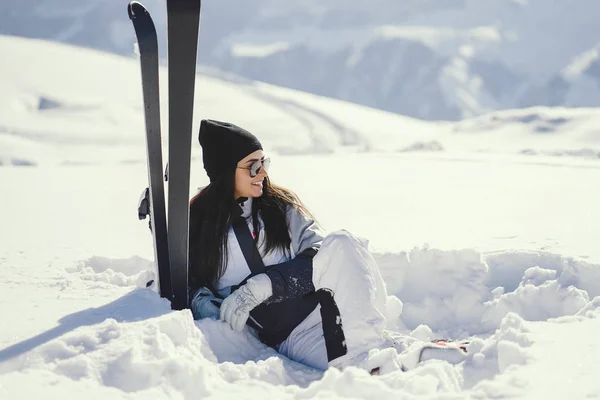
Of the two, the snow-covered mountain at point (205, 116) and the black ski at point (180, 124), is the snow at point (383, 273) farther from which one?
the snow-covered mountain at point (205, 116)

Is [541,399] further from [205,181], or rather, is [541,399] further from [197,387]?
[205,181]

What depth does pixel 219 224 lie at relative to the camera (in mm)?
2615

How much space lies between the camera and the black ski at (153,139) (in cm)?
244

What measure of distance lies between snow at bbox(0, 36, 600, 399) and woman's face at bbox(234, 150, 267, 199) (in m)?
Result: 0.56

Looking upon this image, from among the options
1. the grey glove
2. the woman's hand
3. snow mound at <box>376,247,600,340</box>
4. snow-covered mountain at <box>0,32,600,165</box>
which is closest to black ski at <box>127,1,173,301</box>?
the grey glove

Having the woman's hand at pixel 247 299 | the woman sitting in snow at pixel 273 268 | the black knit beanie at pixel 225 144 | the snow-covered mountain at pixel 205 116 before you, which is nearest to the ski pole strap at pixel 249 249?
the woman sitting in snow at pixel 273 268

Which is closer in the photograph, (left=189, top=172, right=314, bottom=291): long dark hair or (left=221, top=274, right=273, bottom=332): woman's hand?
(left=221, top=274, right=273, bottom=332): woman's hand

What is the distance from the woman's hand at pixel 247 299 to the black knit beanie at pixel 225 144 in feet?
1.63

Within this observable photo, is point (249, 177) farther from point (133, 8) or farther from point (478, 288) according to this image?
point (478, 288)

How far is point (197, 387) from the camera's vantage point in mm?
1863

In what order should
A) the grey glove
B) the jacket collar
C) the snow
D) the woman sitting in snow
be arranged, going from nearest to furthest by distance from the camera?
the snow < the woman sitting in snow < the grey glove < the jacket collar

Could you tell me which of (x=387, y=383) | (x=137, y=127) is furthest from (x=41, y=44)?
(x=387, y=383)

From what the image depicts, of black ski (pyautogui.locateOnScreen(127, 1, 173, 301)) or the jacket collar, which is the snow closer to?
black ski (pyautogui.locateOnScreen(127, 1, 173, 301))

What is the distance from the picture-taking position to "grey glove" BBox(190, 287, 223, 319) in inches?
101
